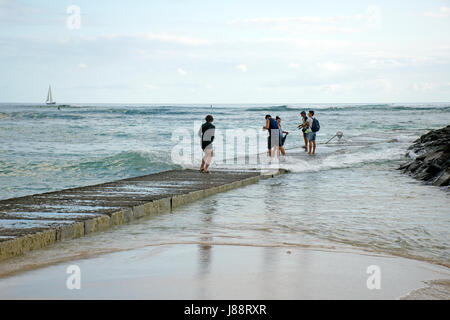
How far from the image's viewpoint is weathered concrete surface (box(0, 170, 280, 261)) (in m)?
6.51

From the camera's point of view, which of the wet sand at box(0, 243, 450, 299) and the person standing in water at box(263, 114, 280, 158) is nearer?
the wet sand at box(0, 243, 450, 299)

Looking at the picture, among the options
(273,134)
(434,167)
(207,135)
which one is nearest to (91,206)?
(207,135)

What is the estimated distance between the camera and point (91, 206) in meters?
8.48

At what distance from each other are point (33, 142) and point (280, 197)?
23048 mm

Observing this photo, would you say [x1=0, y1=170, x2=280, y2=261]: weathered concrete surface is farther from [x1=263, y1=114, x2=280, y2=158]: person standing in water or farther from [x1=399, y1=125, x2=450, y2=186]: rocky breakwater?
[x1=263, y1=114, x2=280, y2=158]: person standing in water

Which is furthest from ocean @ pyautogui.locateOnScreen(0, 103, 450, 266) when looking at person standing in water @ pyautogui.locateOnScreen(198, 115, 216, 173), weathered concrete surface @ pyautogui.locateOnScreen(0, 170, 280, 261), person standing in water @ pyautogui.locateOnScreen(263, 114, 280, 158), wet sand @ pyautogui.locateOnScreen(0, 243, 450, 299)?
person standing in water @ pyautogui.locateOnScreen(198, 115, 216, 173)

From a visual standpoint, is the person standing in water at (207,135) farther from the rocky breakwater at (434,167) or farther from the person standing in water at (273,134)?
the rocky breakwater at (434,167)

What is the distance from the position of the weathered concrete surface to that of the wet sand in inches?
36.5

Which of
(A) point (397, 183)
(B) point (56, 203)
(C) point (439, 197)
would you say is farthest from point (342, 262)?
(A) point (397, 183)

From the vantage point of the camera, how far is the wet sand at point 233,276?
466 cm

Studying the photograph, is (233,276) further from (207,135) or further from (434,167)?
(434,167)

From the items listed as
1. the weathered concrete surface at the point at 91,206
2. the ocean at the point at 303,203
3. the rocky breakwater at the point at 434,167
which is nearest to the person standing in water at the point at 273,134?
the ocean at the point at 303,203

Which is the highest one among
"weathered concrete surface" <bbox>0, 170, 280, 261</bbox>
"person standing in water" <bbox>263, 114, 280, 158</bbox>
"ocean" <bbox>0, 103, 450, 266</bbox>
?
"person standing in water" <bbox>263, 114, 280, 158</bbox>

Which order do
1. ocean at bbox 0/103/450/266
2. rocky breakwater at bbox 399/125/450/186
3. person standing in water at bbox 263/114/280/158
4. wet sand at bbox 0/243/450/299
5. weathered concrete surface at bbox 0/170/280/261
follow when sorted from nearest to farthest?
wet sand at bbox 0/243/450/299
weathered concrete surface at bbox 0/170/280/261
ocean at bbox 0/103/450/266
rocky breakwater at bbox 399/125/450/186
person standing in water at bbox 263/114/280/158
